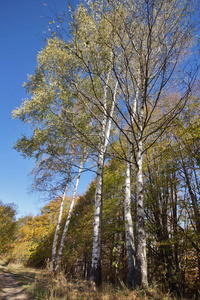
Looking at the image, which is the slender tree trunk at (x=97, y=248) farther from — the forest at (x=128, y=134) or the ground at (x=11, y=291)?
the ground at (x=11, y=291)

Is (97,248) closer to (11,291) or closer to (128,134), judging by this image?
(11,291)

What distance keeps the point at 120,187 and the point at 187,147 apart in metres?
4.59

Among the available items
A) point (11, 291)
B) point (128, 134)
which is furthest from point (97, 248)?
point (128, 134)

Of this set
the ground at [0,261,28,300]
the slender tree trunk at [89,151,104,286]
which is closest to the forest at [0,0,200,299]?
the slender tree trunk at [89,151,104,286]

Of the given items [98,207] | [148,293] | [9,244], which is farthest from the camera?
[9,244]

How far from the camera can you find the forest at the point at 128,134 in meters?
3.23

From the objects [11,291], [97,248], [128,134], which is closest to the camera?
[11,291]

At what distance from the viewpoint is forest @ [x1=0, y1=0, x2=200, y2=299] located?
3.23 m

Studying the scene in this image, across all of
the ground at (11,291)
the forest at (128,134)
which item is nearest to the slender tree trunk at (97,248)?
the forest at (128,134)

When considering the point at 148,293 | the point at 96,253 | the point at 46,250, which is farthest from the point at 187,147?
the point at 46,250

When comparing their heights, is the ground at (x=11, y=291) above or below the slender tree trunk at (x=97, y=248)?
below

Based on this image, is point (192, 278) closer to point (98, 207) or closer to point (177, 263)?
point (177, 263)

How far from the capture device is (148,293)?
2.81 m

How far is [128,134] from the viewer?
651 cm
